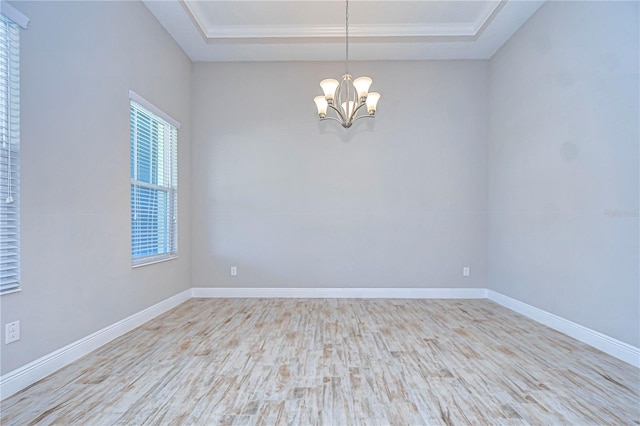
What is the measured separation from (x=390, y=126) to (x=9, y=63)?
12.3ft

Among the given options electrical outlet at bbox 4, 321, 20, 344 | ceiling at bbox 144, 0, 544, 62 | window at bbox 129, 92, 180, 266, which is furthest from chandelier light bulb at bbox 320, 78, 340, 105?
electrical outlet at bbox 4, 321, 20, 344

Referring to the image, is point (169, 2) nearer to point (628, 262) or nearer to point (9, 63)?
point (9, 63)

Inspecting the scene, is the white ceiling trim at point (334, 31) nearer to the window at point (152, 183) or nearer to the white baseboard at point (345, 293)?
the window at point (152, 183)

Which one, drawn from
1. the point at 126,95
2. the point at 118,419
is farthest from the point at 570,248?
the point at 126,95

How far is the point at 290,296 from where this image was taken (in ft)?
14.1

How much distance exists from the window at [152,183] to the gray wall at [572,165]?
4121mm

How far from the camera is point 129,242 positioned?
Result: 297 cm

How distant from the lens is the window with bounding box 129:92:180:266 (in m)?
3.12

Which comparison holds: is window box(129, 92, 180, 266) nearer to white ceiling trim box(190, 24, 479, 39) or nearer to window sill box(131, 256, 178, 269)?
window sill box(131, 256, 178, 269)

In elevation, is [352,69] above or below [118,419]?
above

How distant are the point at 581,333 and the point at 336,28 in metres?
4.01

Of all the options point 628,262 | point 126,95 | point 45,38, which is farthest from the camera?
point 126,95

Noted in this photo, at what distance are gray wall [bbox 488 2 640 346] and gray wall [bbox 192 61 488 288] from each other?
533 mm

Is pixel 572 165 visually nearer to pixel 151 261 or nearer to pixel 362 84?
pixel 362 84
